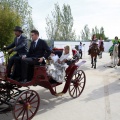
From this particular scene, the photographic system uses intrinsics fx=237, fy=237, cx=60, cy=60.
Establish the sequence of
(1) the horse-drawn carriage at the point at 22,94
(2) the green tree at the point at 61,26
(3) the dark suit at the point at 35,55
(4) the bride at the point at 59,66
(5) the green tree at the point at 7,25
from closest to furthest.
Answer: (1) the horse-drawn carriage at the point at 22,94, (3) the dark suit at the point at 35,55, (4) the bride at the point at 59,66, (5) the green tree at the point at 7,25, (2) the green tree at the point at 61,26

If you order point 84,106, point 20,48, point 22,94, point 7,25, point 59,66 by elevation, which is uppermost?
point 7,25

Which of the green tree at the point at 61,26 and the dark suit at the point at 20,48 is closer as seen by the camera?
the dark suit at the point at 20,48

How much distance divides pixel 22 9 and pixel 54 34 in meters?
13.5

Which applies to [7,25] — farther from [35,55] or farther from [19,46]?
[19,46]

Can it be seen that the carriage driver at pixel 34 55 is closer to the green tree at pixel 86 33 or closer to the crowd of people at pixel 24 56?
the crowd of people at pixel 24 56

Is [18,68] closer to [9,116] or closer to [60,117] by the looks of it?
[9,116]

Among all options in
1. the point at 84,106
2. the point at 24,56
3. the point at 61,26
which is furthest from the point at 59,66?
the point at 61,26

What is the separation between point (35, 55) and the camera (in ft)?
19.0

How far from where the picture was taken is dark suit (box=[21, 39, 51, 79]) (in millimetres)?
5395

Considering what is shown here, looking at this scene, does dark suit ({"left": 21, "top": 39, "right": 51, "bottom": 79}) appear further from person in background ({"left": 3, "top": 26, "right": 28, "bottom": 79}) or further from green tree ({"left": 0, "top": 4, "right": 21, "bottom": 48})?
green tree ({"left": 0, "top": 4, "right": 21, "bottom": 48})

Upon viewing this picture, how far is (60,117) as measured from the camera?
539 cm

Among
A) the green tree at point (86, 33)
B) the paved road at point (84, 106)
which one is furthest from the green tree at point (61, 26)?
the paved road at point (84, 106)

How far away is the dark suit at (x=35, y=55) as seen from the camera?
5.39 m

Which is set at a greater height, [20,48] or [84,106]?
[20,48]
